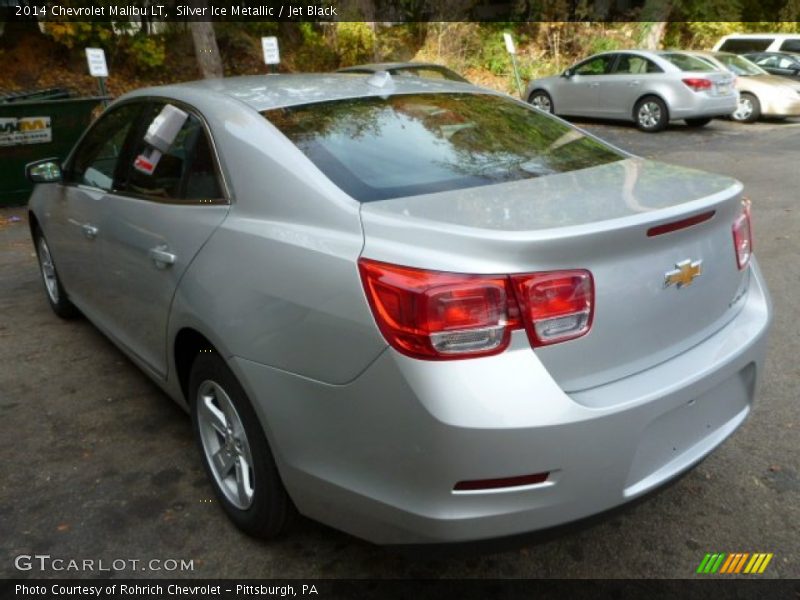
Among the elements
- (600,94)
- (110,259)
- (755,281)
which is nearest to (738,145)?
(600,94)

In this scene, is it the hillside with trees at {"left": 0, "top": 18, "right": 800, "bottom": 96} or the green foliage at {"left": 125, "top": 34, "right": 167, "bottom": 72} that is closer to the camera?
the hillside with trees at {"left": 0, "top": 18, "right": 800, "bottom": 96}

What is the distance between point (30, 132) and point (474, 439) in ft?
26.0

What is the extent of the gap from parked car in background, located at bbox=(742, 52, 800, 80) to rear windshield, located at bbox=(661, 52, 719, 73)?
362 cm

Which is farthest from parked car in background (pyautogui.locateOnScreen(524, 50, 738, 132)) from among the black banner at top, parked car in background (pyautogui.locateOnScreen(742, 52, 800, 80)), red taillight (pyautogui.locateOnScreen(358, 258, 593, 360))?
red taillight (pyautogui.locateOnScreen(358, 258, 593, 360))

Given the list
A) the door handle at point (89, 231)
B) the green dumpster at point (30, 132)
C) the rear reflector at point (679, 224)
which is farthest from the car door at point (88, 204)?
the green dumpster at point (30, 132)

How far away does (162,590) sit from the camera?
2.37 metres

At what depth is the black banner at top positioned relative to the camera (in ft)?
44.3

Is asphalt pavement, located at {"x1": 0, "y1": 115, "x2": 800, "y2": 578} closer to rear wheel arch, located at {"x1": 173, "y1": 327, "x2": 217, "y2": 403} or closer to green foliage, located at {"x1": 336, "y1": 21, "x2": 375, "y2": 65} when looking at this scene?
rear wheel arch, located at {"x1": 173, "y1": 327, "x2": 217, "y2": 403}

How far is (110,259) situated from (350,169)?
4.93ft

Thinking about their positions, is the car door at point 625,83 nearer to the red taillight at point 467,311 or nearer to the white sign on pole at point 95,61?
the white sign on pole at point 95,61

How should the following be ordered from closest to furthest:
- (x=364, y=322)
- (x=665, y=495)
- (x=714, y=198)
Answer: (x=364, y=322), (x=714, y=198), (x=665, y=495)

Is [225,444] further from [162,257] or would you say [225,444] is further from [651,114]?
[651,114]

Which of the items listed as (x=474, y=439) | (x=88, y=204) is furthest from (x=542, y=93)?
(x=474, y=439)

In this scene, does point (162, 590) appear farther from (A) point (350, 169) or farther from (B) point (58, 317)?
(B) point (58, 317)
